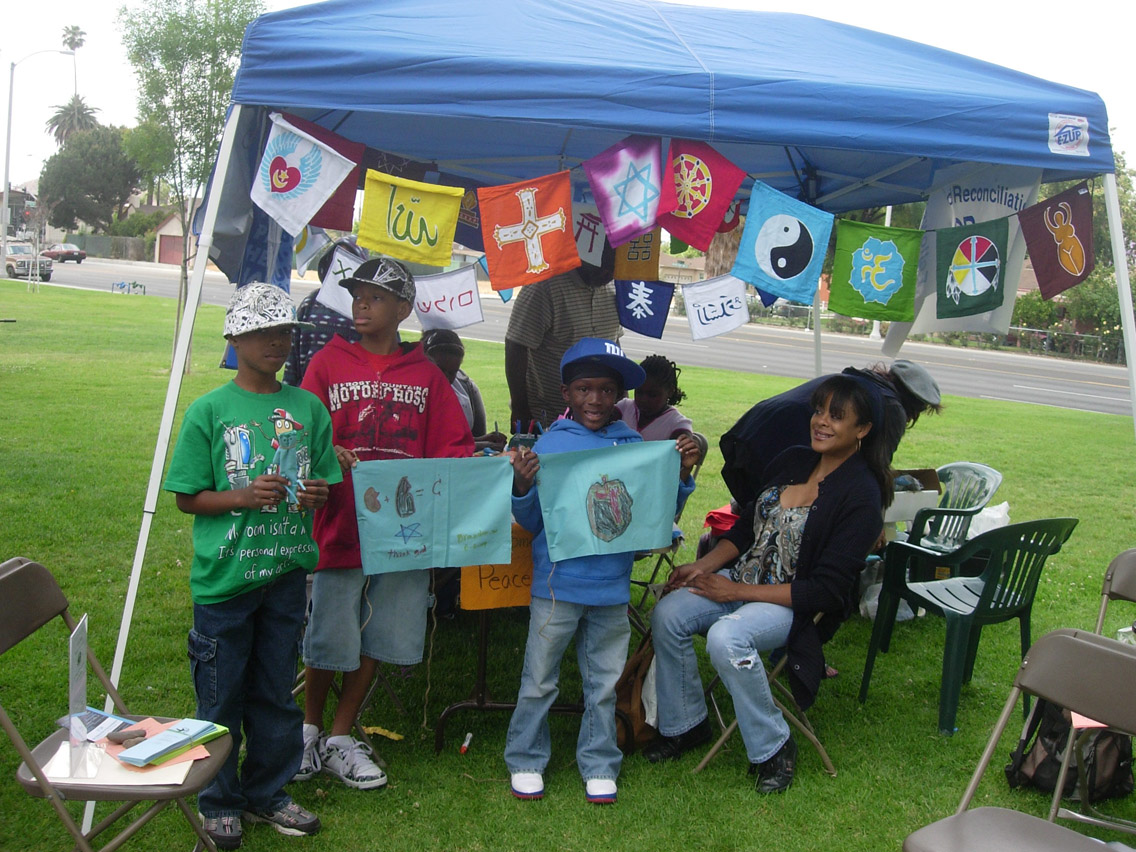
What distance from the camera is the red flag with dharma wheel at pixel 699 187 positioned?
3893mm

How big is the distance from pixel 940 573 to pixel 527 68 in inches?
126

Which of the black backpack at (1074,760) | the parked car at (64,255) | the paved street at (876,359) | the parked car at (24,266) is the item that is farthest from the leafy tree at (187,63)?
the parked car at (64,255)

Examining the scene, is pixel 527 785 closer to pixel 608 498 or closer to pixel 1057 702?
pixel 608 498

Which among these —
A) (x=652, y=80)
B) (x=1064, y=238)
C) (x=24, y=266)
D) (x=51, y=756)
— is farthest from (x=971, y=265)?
(x=24, y=266)

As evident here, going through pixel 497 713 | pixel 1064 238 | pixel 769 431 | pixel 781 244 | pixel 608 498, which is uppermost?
pixel 1064 238

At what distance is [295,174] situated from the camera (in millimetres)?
3648

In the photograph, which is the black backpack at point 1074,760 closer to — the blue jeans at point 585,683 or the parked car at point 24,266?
the blue jeans at point 585,683

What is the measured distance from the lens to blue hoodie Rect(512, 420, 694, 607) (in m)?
3.54

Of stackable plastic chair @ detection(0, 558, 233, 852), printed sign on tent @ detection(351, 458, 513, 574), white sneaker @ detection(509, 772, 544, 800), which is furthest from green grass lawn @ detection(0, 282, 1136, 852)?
stackable plastic chair @ detection(0, 558, 233, 852)

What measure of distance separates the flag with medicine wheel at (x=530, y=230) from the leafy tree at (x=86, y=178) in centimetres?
7176

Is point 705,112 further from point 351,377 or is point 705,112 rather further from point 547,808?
point 547,808

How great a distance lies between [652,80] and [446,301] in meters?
1.76

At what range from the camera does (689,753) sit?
3.94 meters

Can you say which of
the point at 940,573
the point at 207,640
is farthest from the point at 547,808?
the point at 940,573
